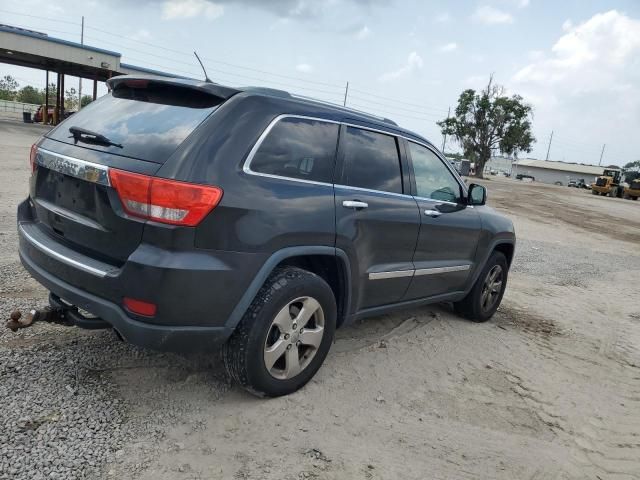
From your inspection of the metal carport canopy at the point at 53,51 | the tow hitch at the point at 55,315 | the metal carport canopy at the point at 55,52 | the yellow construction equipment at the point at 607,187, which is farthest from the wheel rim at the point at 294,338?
the yellow construction equipment at the point at 607,187

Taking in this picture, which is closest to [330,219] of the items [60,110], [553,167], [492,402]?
[492,402]

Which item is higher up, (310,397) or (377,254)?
(377,254)

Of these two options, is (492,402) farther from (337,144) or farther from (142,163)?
(142,163)

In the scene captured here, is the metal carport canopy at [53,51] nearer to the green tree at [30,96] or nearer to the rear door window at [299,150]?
the rear door window at [299,150]

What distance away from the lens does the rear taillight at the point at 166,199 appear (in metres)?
2.56

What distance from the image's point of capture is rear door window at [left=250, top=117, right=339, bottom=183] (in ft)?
9.74

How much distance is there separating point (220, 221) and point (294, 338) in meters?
0.94

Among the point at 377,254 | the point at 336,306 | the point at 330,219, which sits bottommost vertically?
the point at 336,306

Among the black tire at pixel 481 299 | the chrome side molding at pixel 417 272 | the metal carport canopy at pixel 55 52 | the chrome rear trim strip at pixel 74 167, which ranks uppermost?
the metal carport canopy at pixel 55 52

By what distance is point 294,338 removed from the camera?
317 cm

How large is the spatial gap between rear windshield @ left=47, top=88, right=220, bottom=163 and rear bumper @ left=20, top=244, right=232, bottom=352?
0.81 metres

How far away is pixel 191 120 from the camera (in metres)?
2.83

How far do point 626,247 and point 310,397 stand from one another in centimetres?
1310

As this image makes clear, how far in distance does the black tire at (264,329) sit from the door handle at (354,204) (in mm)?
519
